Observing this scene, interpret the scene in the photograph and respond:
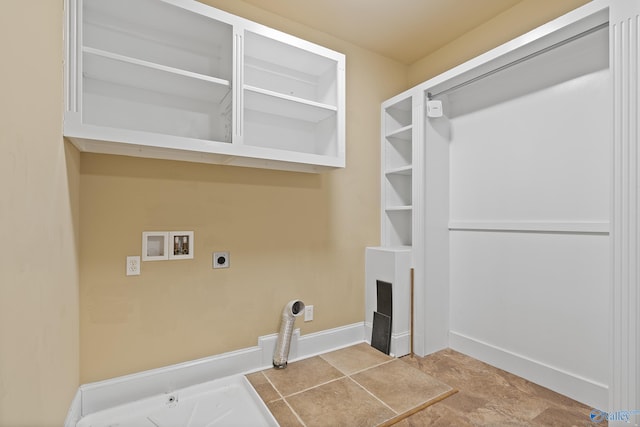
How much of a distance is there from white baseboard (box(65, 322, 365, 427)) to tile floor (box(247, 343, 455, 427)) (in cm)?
9

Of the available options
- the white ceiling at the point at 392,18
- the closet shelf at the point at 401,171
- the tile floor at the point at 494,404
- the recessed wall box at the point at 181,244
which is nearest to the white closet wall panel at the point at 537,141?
the closet shelf at the point at 401,171

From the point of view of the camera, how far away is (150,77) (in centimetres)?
174

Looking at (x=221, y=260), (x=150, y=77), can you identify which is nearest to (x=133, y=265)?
(x=221, y=260)

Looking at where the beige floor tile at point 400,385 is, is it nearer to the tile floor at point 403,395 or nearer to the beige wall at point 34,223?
the tile floor at point 403,395

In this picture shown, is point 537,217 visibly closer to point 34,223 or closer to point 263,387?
A: point 263,387

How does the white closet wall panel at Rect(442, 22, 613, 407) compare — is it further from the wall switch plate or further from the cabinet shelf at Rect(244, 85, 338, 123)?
the wall switch plate

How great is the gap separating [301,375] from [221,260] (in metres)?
0.92

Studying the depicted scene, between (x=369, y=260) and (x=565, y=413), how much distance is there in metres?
1.50

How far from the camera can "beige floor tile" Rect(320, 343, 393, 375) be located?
7.23 ft

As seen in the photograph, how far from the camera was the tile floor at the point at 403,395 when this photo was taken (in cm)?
166

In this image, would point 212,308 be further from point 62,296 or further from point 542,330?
point 542,330

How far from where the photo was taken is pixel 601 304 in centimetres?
180

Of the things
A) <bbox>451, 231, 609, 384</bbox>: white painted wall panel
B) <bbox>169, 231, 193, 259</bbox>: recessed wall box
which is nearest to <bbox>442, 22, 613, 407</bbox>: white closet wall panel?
<bbox>451, 231, 609, 384</bbox>: white painted wall panel

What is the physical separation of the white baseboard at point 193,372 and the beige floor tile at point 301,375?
10cm
